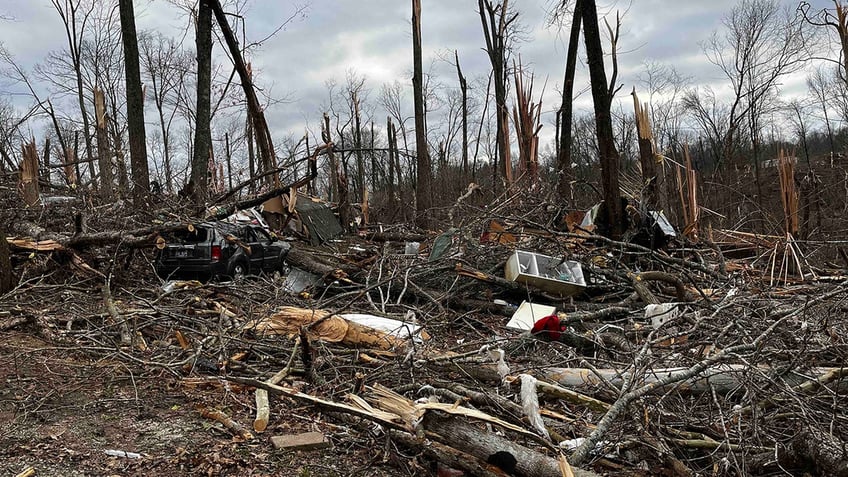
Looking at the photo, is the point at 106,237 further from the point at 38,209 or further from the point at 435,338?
the point at 435,338

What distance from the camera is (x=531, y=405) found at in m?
3.65

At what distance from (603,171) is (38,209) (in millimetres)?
9528

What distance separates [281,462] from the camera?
3.42m

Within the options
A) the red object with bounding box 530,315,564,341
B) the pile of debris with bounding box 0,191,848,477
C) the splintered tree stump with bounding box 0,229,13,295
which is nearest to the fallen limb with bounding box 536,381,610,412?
the pile of debris with bounding box 0,191,848,477

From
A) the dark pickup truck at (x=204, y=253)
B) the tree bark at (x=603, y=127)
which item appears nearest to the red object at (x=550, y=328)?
the tree bark at (x=603, y=127)

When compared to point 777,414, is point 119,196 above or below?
above

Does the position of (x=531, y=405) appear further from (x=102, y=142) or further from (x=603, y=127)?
(x=102, y=142)

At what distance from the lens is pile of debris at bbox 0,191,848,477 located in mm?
3293

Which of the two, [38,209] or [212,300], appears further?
[38,209]

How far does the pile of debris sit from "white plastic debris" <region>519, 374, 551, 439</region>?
1 centimetres

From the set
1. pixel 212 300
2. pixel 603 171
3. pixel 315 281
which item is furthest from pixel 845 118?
pixel 212 300

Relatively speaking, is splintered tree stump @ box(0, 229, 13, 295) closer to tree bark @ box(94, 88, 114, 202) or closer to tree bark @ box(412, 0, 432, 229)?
tree bark @ box(94, 88, 114, 202)

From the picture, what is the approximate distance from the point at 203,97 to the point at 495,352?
41.9 feet

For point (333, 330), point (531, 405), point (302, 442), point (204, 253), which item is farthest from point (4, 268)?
point (531, 405)
